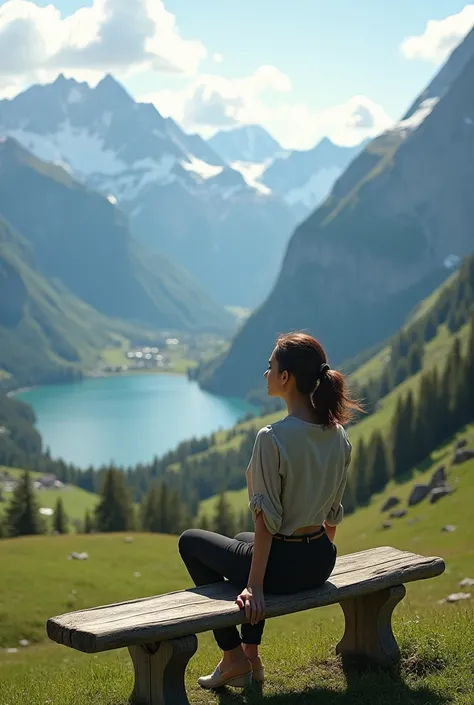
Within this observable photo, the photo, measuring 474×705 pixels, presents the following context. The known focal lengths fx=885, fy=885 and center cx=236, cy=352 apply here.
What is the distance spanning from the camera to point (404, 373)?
200 meters

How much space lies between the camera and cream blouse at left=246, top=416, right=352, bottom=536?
1023cm

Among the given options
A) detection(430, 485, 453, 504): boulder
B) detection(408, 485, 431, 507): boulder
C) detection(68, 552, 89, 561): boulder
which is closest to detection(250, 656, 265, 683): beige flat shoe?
detection(68, 552, 89, 561): boulder

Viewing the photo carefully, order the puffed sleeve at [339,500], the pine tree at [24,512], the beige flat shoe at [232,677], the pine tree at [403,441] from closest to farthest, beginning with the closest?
the puffed sleeve at [339,500], the beige flat shoe at [232,677], the pine tree at [24,512], the pine tree at [403,441]

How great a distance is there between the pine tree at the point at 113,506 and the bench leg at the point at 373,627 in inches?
2186

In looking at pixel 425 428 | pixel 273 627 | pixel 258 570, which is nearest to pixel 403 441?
pixel 425 428

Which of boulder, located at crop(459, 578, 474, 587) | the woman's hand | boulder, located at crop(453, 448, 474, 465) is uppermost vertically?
the woman's hand

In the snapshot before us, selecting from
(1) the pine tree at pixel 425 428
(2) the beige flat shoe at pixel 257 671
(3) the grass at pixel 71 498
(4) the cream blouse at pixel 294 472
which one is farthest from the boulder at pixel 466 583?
(3) the grass at pixel 71 498

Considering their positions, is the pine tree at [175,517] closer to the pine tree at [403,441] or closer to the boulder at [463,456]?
the boulder at [463,456]

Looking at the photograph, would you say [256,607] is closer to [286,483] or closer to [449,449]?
[286,483]

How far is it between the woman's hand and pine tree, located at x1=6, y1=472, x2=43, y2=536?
168ft

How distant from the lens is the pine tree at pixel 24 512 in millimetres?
59375

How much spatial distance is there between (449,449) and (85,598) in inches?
2906

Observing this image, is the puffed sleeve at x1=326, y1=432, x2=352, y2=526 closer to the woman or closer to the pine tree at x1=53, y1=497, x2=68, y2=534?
the woman

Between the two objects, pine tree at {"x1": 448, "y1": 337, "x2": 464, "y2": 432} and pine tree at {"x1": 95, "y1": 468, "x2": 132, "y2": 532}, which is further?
pine tree at {"x1": 448, "y1": 337, "x2": 464, "y2": 432}
